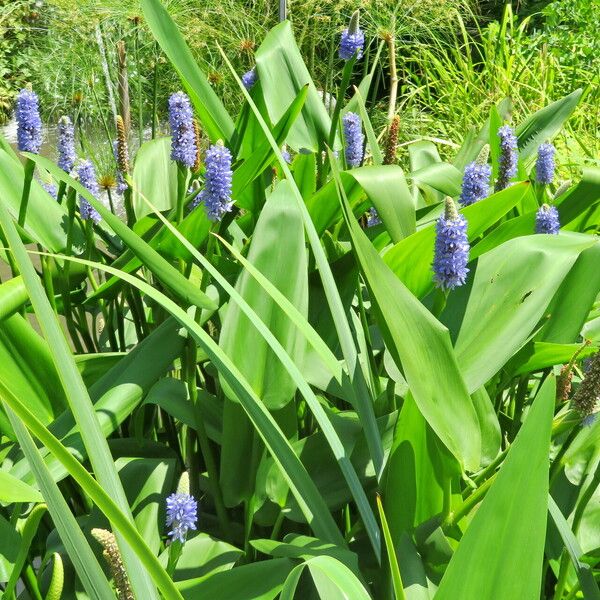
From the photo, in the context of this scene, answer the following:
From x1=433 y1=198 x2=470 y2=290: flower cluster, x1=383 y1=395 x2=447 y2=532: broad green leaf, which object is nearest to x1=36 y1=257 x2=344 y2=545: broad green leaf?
x1=383 y1=395 x2=447 y2=532: broad green leaf

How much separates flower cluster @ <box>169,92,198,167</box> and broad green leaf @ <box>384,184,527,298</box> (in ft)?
0.96

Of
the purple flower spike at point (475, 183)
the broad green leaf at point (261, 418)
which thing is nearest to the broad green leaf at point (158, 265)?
the broad green leaf at point (261, 418)

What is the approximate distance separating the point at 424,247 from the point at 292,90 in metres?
0.49

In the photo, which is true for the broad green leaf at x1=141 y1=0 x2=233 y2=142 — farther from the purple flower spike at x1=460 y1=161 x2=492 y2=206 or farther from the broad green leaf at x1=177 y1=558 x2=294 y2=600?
the broad green leaf at x1=177 y1=558 x2=294 y2=600

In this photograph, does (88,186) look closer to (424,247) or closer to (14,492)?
(424,247)

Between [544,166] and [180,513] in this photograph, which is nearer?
[180,513]

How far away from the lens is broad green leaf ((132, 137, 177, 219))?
151 centimetres

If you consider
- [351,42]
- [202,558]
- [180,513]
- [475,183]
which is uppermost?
[351,42]

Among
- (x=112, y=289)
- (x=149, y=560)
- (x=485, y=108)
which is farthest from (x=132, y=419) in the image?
(x=485, y=108)

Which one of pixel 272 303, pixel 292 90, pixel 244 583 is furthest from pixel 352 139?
pixel 244 583

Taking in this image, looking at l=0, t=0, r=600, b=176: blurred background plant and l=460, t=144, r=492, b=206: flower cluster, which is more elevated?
l=0, t=0, r=600, b=176: blurred background plant

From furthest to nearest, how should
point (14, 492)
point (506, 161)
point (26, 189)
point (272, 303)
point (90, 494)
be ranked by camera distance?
point (506, 161) < point (26, 189) < point (272, 303) < point (14, 492) < point (90, 494)

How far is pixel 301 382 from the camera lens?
0.84m

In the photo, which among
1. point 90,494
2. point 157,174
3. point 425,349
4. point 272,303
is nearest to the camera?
point 90,494
